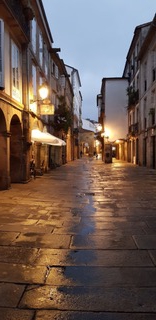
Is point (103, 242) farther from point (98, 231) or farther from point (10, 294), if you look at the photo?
point (10, 294)


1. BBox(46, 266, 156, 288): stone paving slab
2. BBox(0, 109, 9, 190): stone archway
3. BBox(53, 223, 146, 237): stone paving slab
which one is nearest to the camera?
BBox(46, 266, 156, 288): stone paving slab

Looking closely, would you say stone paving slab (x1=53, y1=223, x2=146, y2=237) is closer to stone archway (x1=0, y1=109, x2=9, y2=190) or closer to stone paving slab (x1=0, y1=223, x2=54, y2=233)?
stone paving slab (x1=0, y1=223, x2=54, y2=233)

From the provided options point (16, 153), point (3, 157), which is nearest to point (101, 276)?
point (3, 157)

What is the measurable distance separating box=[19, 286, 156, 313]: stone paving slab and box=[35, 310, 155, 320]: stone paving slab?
0.24ft

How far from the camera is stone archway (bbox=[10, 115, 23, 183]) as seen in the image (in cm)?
1421

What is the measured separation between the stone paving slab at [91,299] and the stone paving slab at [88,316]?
0.07 m

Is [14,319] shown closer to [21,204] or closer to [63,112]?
[21,204]

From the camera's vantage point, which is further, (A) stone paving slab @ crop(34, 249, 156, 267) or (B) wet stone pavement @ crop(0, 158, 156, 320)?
(A) stone paving slab @ crop(34, 249, 156, 267)

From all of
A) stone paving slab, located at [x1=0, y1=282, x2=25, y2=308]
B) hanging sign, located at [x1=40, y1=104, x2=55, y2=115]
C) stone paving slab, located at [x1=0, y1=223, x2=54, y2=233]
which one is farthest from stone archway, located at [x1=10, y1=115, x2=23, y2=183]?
stone paving slab, located at [x1=0, y1=282, x2=25, y2=308]

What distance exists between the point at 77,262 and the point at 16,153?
10362 millimetres

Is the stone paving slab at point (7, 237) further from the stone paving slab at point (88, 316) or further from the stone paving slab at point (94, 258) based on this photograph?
the stone paving slab at point (88, 316)

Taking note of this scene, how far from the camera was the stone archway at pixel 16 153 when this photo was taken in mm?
14211

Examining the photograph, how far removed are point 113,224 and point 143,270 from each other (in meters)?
2.48

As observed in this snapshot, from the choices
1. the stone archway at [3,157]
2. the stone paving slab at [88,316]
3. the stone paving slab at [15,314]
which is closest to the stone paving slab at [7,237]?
the stone paving slab at [15,314]
